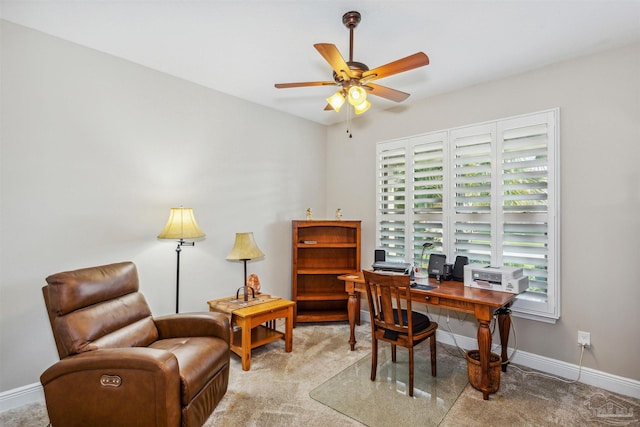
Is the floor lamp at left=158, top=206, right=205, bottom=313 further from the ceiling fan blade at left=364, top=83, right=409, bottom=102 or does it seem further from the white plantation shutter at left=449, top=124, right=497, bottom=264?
the white plantation shutter at left=449, top=124, right=497, bottom=264

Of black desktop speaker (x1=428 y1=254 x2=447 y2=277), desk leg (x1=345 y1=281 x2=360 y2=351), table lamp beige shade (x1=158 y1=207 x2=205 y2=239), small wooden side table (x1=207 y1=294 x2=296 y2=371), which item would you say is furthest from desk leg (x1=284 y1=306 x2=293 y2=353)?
black desktop speaker (x1=428 y1=254 x2=447 y2=277)

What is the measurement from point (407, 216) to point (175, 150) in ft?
8.42

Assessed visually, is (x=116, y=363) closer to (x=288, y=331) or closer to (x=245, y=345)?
(x=245, y=345)

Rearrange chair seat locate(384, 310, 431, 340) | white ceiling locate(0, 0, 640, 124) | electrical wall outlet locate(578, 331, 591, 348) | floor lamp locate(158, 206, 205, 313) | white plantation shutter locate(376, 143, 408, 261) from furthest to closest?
white plantation shutter locate(376, 143, 408, 261), floor lamp locate(158, 206, 205, 313), electrical wall outlet locate(578, 331, 591, 348), chair seat locate(384, 310, 431, 340), white ceiling locate(0, 0, 640, 124)

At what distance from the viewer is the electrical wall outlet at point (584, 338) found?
2.59m

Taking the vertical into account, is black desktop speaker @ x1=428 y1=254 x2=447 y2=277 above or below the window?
below

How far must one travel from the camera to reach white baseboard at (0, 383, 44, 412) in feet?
7.23

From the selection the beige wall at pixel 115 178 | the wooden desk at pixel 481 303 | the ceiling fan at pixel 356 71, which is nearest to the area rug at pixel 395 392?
the wooden desk at pixel 481 303

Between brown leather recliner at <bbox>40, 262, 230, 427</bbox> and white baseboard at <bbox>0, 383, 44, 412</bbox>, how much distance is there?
2.70 feet

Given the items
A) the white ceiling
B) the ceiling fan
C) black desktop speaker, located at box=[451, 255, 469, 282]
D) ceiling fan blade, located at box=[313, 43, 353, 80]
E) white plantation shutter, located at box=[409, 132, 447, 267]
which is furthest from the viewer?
white plantation shutter, located at box=[409, 132, 447, 267]

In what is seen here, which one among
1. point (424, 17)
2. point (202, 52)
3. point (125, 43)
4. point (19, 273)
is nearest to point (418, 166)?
point (424, 17)

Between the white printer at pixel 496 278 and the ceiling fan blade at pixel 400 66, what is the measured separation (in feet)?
5.82

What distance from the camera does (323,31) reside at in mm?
2330

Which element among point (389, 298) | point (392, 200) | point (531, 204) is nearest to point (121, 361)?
point (389, 298)
